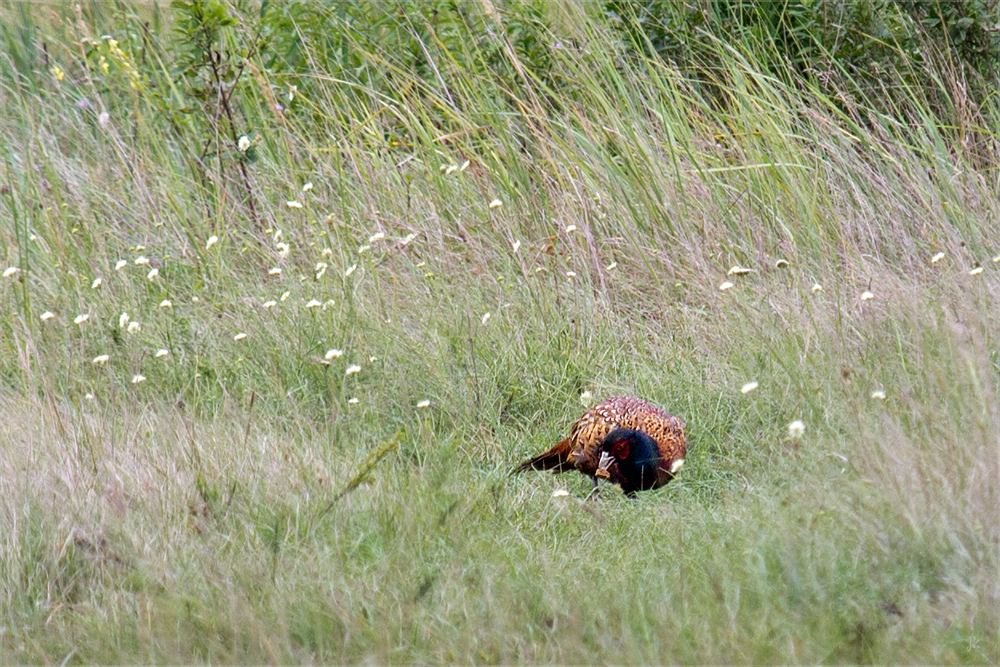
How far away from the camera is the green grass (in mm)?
2600

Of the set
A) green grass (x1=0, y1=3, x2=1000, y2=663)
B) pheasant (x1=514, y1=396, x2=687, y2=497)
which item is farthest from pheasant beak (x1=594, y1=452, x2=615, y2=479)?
green grass (x1=0, y1=3, x2=1000, y2=663)

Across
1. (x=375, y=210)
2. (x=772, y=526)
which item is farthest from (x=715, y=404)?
Result: (x=375, y=210)

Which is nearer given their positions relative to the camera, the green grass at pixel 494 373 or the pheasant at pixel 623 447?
the green grass at pixel 494 373

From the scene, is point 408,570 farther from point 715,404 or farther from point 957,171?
point 957,171

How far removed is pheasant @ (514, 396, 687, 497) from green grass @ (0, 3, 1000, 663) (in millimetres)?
70

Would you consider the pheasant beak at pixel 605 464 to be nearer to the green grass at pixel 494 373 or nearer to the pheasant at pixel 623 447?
the pheasant at pixel 623 447

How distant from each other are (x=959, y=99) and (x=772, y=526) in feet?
10.4

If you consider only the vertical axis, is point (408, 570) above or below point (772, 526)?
above

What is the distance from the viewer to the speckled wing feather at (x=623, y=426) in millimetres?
3619

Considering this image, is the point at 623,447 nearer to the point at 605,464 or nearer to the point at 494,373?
the point at 605,464

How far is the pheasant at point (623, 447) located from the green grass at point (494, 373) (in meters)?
0.07

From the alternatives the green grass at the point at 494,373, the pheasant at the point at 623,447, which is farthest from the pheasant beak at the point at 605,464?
the green grass at the point at 494,373

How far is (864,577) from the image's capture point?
8.28 ft

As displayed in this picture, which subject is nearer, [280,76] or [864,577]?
[864,577]
